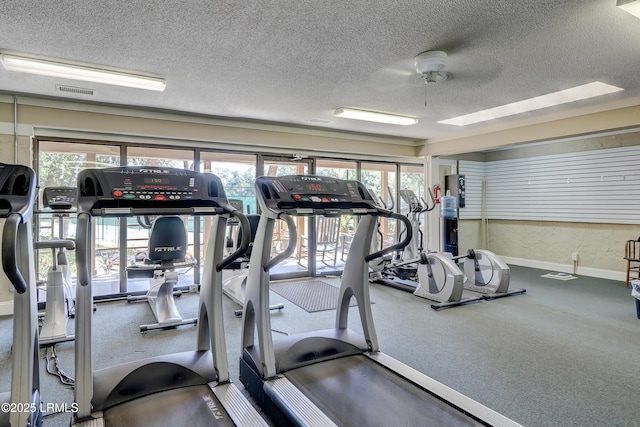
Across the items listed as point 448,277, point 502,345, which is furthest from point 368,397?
point 448,277

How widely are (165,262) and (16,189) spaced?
223 cm

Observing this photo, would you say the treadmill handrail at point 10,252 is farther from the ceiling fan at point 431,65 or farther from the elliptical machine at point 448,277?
the elliptical machine at point 448,277

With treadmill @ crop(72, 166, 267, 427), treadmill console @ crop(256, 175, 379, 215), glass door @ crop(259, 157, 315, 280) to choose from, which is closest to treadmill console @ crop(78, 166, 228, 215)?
treadmill @ crop(72, 166, 267, 427)

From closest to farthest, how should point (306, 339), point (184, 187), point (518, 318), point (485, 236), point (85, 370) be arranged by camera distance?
point (85, 370), point (184, 187), point (306, 339), point (518, 318), point (485, 236)

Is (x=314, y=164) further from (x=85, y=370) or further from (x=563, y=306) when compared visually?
(x=85, y=370)

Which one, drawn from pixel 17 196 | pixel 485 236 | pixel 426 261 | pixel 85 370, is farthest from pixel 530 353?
pixel 485 236

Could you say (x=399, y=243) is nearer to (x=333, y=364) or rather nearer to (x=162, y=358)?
(x=333, y=364)

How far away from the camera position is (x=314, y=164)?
627 centimetres

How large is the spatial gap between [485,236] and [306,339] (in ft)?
22.4

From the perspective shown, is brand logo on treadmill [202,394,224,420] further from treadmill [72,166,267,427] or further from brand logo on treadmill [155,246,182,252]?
brand logo on treadmill [155,246,182,252]

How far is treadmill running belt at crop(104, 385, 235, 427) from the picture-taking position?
1.82m

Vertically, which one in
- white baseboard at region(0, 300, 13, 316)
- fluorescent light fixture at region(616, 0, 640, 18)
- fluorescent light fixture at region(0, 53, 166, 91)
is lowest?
white baseboard at region(0, 300, 13, 316)

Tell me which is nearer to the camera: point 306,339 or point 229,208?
point 229,208

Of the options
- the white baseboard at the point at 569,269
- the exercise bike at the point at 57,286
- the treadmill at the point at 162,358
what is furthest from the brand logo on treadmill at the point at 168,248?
the white baseboard at the point at 569,269
